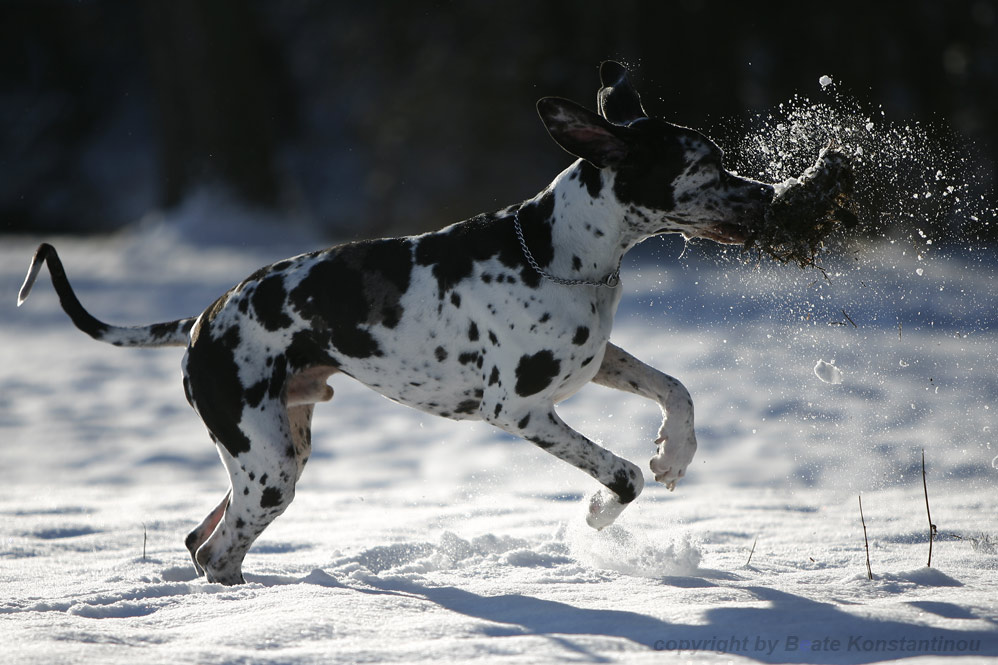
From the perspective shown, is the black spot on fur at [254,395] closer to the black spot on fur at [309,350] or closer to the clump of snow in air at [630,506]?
the black spot on fur at [309,350]

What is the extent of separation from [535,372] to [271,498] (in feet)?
3.83

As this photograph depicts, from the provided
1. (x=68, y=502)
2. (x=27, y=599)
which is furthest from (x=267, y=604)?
(x=68, y=502)

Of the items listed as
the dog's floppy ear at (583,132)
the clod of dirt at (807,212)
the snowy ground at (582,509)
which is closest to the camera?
the snowy ground at (582,509)

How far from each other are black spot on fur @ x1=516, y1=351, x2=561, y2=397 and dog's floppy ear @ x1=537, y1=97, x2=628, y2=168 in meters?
0.74

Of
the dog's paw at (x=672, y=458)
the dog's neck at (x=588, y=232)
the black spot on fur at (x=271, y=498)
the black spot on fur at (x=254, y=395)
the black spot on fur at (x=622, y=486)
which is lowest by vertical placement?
the black spot on fur at (x=271, y=498)

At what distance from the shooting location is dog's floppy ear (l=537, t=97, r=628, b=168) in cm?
366

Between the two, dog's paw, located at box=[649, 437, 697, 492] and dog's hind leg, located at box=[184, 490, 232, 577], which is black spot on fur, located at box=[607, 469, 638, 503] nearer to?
dog's paw, located at box=[649, 437, 697, 492]

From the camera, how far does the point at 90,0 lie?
22.7m

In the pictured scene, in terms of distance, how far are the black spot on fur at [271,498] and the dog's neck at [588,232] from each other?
1381 mm

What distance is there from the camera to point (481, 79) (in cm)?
1480

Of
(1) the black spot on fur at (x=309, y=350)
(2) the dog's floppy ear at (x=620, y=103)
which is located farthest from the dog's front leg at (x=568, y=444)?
(2) the dog's floppy ear at (x=620, y=103)

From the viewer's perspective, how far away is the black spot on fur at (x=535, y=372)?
3900mm

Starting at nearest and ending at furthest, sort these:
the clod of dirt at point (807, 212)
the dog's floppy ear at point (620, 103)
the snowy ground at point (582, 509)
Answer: the snowy ground at point (582, 509) < the clod of dirt at point (807, 212) < the dog's floppy ear at point (620, 103)

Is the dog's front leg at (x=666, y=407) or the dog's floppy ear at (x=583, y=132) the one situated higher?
the dog's floppy ear at (x=583, y=132)
